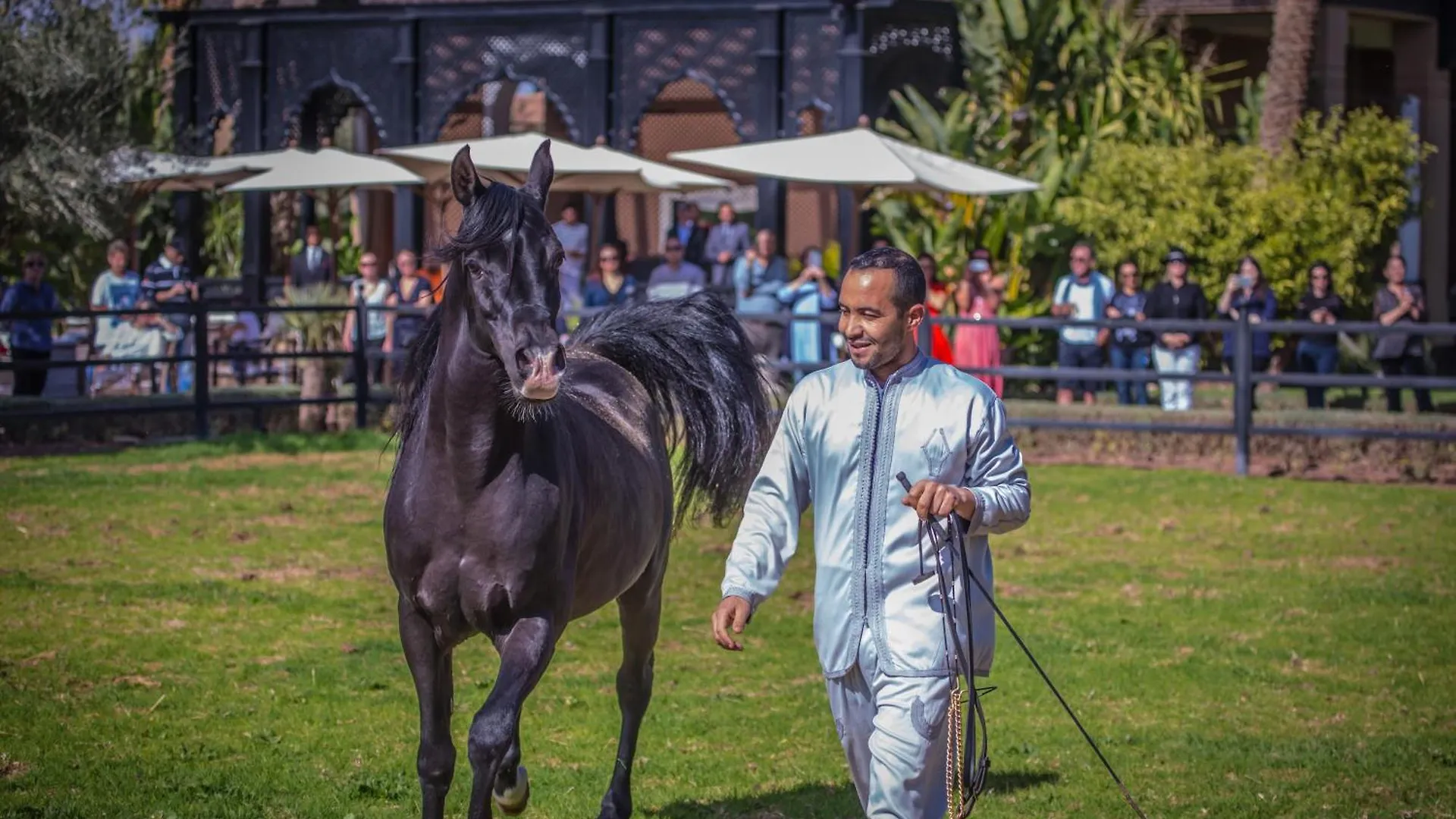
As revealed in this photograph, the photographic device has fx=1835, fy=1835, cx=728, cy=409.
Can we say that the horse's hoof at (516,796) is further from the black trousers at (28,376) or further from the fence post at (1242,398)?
the black trousers at (28,376)

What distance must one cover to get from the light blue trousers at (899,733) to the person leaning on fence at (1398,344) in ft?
42.2

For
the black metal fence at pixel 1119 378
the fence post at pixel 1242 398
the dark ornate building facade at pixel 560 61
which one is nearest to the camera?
the black metal fence at pixel 1119 378

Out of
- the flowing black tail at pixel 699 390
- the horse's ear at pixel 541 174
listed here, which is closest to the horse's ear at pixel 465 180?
the horse's ear at pixel 541 174

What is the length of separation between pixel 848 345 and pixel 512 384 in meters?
0.98

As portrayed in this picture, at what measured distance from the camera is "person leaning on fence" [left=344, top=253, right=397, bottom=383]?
18.4m

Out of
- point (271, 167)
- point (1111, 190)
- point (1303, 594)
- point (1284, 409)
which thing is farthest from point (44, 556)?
point (1111, 190)

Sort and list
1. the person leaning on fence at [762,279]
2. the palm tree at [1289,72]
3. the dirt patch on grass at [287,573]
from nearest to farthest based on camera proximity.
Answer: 1. the dirt patch on grass at [287,573]
2. the person leaning on fence at [762,279]
3. the palm tree at [1289,72]

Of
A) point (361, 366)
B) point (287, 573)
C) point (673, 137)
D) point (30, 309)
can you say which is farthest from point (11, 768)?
point (673, 137)

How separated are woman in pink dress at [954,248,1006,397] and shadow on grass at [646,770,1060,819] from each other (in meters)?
9.86

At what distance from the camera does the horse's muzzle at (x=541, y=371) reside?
15.7 feet

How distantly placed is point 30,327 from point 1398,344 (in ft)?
41.5

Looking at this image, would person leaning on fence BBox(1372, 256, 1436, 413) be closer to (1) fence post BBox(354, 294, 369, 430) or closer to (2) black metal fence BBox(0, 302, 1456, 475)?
(2) black metal fence BBox(0, 302, 1456, 475)

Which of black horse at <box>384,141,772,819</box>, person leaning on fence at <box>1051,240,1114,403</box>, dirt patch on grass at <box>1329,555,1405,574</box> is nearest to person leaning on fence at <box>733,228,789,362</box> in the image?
person leaning on fence at <box>1051,240,1114,403</box>

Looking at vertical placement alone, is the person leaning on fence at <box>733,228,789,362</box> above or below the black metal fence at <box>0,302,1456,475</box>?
above
